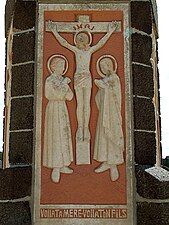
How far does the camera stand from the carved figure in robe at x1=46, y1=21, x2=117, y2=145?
4.22 meters

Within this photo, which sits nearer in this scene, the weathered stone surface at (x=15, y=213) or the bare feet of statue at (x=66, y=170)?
the weathered stone surface at (x=15, y=213)

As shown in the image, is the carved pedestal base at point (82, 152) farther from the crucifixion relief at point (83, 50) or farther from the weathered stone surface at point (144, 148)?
the weathered stone surface at point (144, 148)

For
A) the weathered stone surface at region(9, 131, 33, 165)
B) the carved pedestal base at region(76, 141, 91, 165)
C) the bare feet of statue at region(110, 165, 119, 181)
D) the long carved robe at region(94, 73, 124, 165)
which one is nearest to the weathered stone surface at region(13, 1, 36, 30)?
the long carved robe at region(94, 73, 124, 165)

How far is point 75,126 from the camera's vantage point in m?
4.22

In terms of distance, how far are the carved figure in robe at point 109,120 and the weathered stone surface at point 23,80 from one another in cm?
53

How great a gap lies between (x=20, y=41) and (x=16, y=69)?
238 mm

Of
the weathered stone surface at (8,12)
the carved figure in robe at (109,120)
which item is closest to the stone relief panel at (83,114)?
the carved figure in robe at (109,120)

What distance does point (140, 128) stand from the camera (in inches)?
167

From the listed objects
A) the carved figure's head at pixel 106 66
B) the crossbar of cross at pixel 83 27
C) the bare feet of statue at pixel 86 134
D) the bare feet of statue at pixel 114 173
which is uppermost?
the crossbar of cross at pixel 83 27

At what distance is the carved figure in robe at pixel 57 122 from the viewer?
4156 mm

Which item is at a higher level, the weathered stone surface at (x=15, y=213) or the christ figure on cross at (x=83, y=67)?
the christ figure on cross at (x=83, y=67)

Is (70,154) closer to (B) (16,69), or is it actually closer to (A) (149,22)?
(B) (16,69)

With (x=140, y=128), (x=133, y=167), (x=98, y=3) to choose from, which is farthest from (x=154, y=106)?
(x=98, y=3)

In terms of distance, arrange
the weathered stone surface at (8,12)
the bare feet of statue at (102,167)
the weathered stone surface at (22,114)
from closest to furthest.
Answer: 1. the bare feet of statue at (102,167)
2. the weathered stone surface at (22,114)
3. the weathered stone surface at (8,12)
